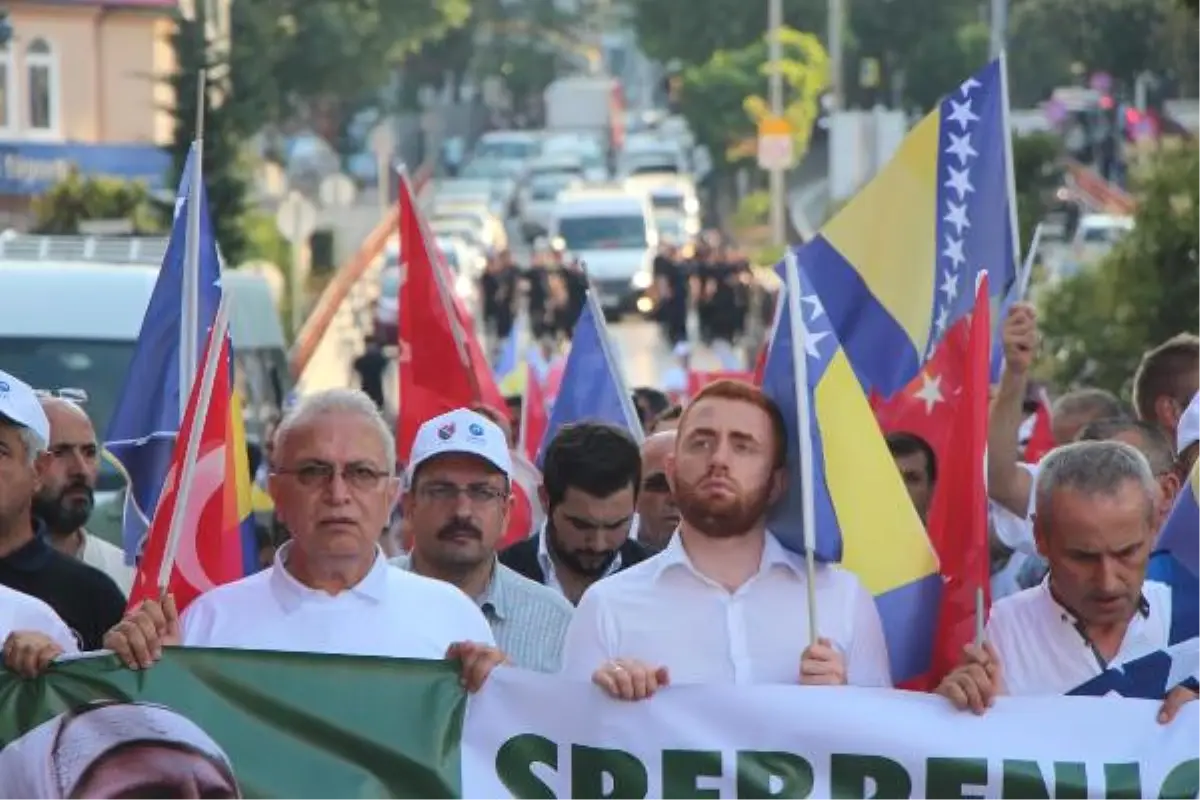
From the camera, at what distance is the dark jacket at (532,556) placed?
8594 millimetres

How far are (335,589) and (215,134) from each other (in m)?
35.0

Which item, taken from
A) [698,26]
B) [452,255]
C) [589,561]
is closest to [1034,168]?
[589,561]

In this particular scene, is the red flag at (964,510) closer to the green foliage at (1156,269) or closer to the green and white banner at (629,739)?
the green and white banner at (629,739)

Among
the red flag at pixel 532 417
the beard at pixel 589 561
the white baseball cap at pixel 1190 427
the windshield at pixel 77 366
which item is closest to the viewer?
the beard at pixel 589 561

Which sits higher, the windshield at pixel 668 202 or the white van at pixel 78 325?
the white van at pixel 78 325

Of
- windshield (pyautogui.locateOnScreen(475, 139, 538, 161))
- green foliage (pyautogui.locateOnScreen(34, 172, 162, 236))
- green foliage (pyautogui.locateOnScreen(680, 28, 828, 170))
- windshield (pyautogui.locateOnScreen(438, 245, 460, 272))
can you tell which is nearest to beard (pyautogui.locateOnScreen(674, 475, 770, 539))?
green foliage (pyautogui.locateOnScreen(34, 172, 162, 236))

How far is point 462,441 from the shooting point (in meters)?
7.87

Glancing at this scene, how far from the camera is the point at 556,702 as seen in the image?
6.62m

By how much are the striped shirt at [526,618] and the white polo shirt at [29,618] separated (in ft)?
4.22

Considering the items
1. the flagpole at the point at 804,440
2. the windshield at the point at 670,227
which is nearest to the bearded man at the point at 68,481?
the flagpole at the point at 804,440

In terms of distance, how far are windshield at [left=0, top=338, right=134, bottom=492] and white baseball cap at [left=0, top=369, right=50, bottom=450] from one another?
6750mm

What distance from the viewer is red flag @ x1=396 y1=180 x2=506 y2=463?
10773 mm

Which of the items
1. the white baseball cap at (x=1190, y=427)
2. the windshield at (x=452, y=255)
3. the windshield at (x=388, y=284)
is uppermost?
the white baseball cap at (x=1190, y=427)

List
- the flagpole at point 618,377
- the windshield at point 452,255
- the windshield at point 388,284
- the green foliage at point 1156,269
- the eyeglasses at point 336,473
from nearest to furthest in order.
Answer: the eyeglasses at point 336,473, the flagpole at point 618,377, the green foliage at point 1156,269, the windshield at point 388,284, the windshield at point 452,255
